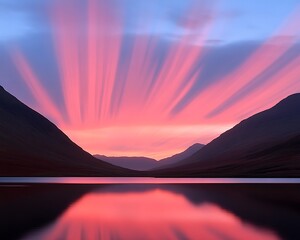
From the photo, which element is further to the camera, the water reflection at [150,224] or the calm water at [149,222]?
the calm water at [149,222]

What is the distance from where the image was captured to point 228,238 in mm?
20672

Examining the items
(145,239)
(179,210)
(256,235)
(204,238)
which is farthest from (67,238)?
(179,210)

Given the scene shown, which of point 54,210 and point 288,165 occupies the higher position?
point 288,165

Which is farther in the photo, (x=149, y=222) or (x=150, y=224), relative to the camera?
(x=149, y=222)

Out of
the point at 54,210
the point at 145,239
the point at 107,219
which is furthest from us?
the point at 54,210

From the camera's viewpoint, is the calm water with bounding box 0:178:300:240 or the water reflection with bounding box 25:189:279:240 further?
the calm water with bounding box 0:178:300:240

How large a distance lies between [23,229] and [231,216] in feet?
41.9

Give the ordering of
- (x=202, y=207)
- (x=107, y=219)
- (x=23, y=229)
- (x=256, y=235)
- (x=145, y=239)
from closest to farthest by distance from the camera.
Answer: (x=145, y=239), (x=256, y=235), (x=23, y=229), (x=107, y=219), (x=202, y=207)

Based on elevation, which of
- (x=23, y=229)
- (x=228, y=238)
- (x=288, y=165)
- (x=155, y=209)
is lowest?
(x=228, y=238)

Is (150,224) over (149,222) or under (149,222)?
under

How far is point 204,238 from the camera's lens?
20.7 m

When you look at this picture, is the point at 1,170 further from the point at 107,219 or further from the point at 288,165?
the point at 107,219

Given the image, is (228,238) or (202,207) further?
(202,207)

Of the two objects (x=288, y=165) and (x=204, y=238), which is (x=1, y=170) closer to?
(x=288, y=165)
